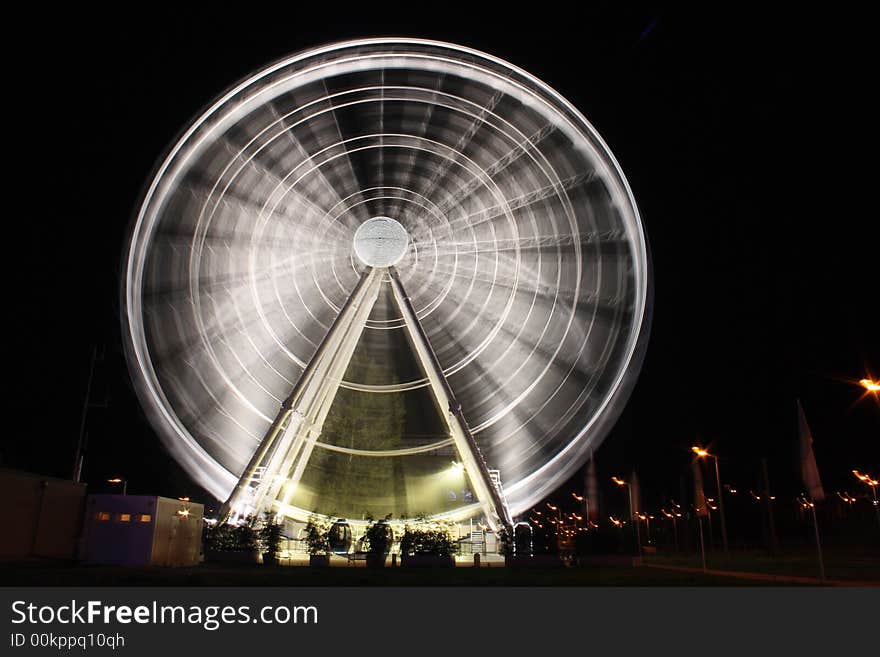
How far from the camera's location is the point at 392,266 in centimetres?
1725

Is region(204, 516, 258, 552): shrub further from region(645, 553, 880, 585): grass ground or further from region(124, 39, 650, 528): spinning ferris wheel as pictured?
region(645, 553, 880, 585): grass ground

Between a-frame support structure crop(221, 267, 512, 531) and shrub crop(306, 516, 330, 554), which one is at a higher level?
a-frame support structure crop(221, 267, 512, 531)

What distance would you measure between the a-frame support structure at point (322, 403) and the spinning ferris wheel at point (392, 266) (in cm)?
5

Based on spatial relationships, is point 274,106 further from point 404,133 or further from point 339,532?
point 339,532

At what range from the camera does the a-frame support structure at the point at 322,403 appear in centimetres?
1631

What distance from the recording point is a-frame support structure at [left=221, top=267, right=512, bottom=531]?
1631 centimetres

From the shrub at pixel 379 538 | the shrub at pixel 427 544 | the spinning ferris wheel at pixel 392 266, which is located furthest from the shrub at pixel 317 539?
the shrub at pixel 427 544

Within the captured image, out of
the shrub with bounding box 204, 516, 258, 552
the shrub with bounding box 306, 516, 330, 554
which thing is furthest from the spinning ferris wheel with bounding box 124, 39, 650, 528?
the shrub with bounding box 306, 516, 330, 554

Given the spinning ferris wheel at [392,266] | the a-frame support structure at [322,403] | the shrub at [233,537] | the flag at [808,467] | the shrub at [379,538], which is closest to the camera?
the spinning ferris wheel at [392,266]

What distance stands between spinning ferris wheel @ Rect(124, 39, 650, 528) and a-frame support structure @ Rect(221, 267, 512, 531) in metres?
0.05

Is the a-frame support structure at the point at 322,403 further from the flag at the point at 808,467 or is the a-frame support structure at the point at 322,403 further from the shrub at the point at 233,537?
the flag at the point at 808,467

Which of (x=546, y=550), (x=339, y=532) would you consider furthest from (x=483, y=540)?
(x=339, y=532)

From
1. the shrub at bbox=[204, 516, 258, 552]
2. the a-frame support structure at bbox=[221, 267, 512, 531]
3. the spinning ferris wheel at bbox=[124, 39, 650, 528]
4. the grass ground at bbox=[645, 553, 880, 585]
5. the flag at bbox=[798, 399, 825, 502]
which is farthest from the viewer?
the flag at bbox=[798, 399, 825, 502]

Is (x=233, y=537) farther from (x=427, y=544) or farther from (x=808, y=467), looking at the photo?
(x=808, y=467)
